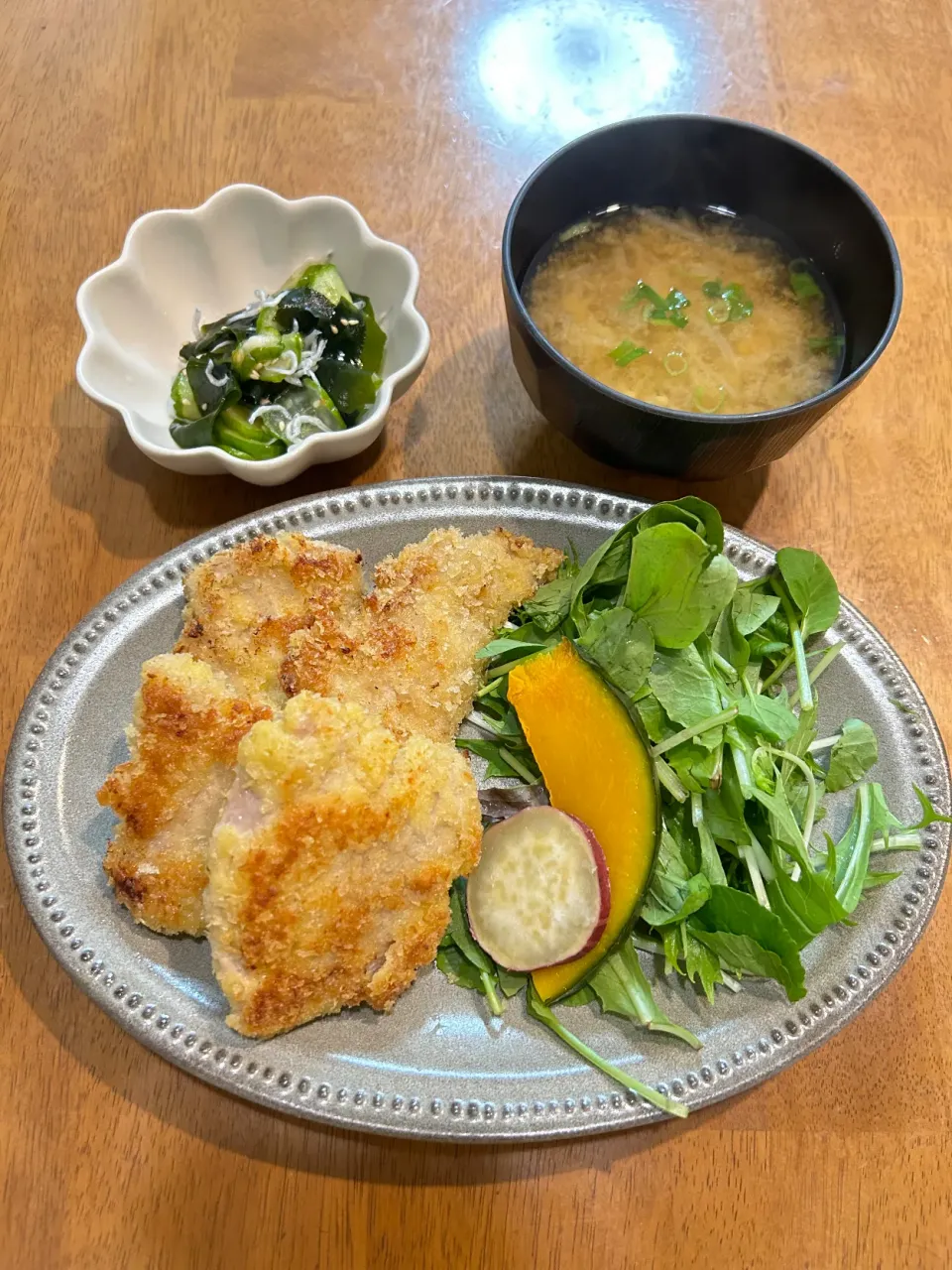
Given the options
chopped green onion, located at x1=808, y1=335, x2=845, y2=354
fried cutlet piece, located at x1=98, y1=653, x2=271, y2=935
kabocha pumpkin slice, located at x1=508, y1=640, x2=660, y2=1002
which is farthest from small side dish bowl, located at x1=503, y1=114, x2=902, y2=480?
fried cutlet piece, located at x1=98, y1=653, x2=271, y2=935

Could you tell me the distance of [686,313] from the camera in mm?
1979

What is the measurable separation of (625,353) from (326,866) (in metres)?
1.23

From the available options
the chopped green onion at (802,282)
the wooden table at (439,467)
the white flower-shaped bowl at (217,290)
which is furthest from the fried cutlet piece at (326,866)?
the chopped green onion at (802,282)

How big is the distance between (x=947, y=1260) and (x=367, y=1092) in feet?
3.46

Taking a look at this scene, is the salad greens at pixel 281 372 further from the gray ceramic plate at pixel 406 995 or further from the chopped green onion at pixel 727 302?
the chopped green onion at pixel 727 302

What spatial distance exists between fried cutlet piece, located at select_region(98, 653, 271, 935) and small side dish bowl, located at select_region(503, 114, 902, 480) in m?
0.87

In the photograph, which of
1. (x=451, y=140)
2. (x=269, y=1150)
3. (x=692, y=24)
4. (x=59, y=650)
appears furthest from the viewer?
(x=692, y=24)

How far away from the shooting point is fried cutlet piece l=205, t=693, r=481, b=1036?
1446 mm

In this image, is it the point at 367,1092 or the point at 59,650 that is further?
the point at 59,650

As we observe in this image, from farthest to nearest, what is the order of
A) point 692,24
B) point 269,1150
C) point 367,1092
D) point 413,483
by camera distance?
point 692,24 < point 413,483 < point 269,1150 < point 367,1092

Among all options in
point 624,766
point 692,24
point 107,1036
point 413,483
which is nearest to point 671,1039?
point 624,766

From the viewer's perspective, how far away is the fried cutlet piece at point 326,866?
4.75ft

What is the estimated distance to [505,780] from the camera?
1793 millimetres

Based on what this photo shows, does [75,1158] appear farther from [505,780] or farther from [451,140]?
[451,140]
